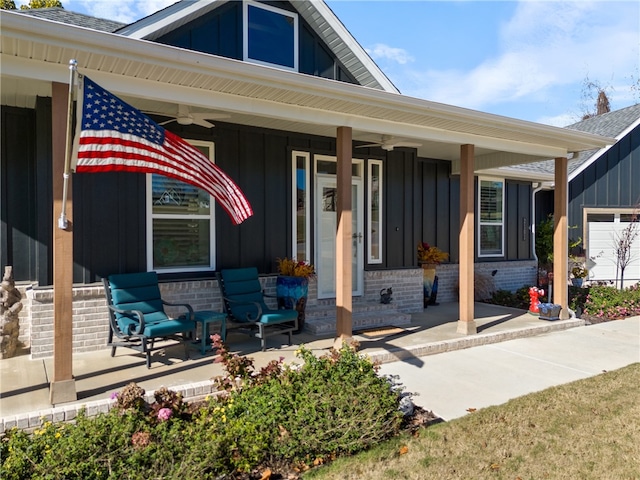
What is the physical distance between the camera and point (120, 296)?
5355 mm

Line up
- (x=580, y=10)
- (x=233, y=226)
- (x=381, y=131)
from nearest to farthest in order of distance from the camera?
(x=381, y=131), (x=233, y=226), (x=580, y=10)

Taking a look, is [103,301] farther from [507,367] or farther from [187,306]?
[507,367]

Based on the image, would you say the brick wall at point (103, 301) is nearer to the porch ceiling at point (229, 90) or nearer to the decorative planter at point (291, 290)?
the decorative planter at point (291, 290)

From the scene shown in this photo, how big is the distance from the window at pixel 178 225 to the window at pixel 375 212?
295 centimetres

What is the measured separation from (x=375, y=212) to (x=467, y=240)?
1.95m

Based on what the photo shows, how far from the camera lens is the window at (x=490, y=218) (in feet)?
35.8

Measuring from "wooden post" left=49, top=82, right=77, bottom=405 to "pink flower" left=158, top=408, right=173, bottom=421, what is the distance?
1146mm

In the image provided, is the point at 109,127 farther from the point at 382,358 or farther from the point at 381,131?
the point at 382,358

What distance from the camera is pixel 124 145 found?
361cm

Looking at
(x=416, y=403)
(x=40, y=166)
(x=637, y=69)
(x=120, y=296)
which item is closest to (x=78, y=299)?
(x=120, y=296)

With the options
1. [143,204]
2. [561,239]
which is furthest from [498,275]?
[143,204]

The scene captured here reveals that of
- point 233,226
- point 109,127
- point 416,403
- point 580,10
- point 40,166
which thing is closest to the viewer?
point 109,127

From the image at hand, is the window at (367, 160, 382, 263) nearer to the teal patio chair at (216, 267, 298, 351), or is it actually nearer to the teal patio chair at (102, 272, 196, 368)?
the teal patio chair at (216, 267, 298, 351)

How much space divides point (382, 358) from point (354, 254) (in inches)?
105
